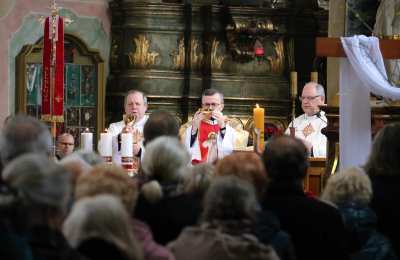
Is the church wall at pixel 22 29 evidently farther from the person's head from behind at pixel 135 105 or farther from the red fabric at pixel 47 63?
the red fabric at pixel 47 63

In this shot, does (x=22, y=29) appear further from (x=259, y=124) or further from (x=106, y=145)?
(x=259, y=124)

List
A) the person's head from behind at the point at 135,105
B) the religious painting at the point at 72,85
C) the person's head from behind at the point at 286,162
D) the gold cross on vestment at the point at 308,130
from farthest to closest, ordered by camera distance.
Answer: the religious painting at the point at 72,85 < the gold cross on vestment at the point at 308,130 < the person's head from behind at the point at 135,105 < the person's head from behind at the point at 286,162

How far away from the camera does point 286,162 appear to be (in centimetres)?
628

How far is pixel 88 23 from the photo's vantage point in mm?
16703

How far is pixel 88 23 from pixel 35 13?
0.80 m

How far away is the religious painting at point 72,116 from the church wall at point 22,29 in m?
0.72

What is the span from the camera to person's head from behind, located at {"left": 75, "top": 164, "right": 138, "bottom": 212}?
5508 millimetres

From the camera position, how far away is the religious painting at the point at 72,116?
16.3 meters

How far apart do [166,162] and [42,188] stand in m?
1.36

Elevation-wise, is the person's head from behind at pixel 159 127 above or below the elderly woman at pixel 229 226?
above

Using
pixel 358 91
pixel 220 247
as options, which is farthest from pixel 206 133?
pixel 220 247

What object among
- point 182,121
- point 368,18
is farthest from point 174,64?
point 368,18

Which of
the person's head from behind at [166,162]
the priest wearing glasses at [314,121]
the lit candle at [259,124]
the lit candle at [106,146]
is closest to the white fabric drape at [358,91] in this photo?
the lit candle at [259,124]

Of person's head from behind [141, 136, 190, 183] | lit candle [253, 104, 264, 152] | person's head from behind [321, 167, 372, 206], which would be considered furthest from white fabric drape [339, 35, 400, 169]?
person's head from behind [141, 136, 190, 183]
